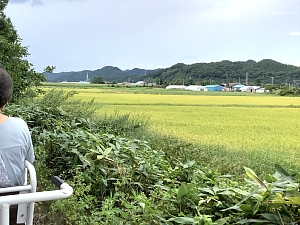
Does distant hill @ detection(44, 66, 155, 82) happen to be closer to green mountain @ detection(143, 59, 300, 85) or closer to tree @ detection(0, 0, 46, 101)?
green mountain @ detection(143, 59, 300, 85)

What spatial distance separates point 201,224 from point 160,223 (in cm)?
26

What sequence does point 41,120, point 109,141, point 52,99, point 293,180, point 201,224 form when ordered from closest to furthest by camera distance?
1. point 201,224
2. point 293,180
3. point 109,141
4. point 41,120
5. point 52,99

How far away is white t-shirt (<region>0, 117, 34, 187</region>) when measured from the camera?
4.70ft

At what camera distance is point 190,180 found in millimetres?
2666

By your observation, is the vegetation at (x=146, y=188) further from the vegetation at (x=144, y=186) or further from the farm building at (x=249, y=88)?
the farm building at (x=249, y=88)

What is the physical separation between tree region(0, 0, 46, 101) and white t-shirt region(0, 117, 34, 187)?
19.5ft

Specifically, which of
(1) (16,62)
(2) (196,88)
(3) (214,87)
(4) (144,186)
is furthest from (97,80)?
(4) (144,186)

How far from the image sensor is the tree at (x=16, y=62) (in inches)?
292

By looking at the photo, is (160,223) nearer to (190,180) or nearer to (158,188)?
(158,188)

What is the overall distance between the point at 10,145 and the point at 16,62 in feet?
22.9

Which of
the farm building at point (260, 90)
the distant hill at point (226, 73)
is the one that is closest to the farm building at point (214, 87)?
the distant hill at point (226, 73)

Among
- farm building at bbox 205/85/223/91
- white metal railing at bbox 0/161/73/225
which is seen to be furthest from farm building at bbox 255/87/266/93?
white metal railing at bbox 0/161/73/225

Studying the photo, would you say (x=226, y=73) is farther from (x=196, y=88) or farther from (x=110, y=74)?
(x=110, y=74)

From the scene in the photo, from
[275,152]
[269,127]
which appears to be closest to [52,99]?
[275,152]
